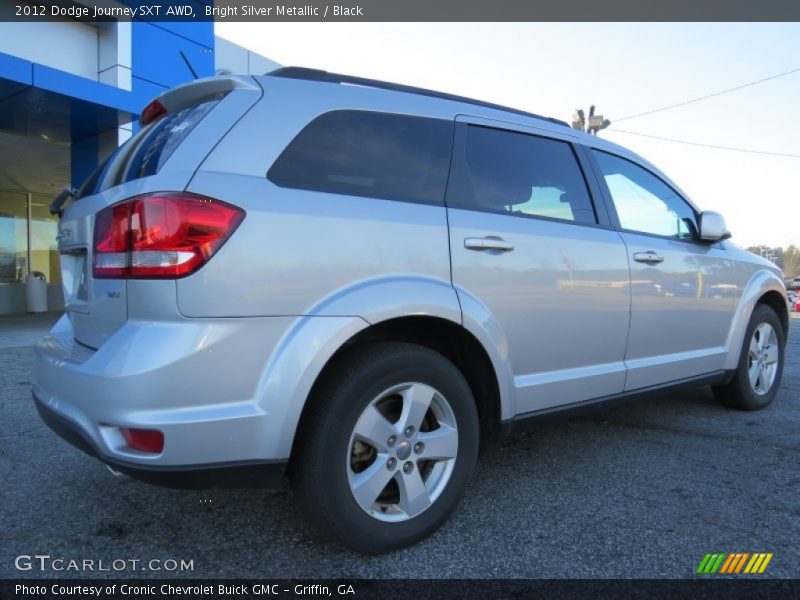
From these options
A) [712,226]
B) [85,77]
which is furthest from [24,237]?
[712,226]

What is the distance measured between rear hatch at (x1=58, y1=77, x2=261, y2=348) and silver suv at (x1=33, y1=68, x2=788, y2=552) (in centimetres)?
1

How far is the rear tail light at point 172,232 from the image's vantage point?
6.08 feet

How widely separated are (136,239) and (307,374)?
730 mm

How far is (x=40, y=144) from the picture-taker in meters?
11.5

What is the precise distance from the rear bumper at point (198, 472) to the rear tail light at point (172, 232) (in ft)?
1.99

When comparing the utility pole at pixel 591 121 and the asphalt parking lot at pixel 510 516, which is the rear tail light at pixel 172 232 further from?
the utility pole at pixel 591 121

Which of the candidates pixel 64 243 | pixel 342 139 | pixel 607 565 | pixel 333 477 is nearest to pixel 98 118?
pixel 64 243

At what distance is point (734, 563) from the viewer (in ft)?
7.15

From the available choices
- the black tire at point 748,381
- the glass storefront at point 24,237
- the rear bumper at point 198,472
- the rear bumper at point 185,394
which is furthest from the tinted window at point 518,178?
the glass storefront at point 24,237

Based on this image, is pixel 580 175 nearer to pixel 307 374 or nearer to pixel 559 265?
pixel 559 265

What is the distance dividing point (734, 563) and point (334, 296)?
184 centimetres

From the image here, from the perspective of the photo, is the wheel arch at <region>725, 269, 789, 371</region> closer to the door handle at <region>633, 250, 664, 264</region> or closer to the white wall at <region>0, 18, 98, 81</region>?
the door handle at <region>633, 250, 664, 264</region>

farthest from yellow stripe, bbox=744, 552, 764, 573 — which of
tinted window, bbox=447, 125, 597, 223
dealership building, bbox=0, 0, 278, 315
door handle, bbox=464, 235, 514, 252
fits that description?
dealership building, bbox=0, 0, 278, 315
